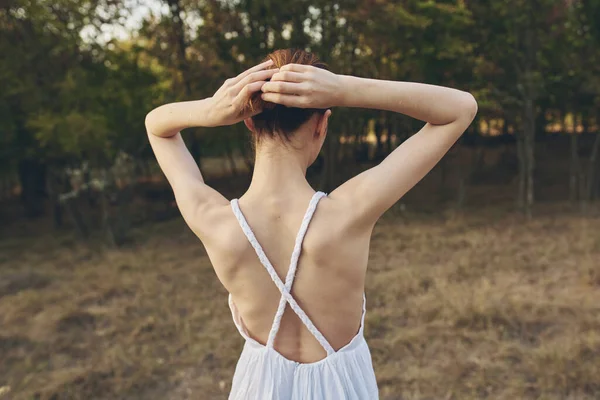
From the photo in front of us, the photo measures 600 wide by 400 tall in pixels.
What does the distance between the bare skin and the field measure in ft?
9.75

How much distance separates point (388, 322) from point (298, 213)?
424cm

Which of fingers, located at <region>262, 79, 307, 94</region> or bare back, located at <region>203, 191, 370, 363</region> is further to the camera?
bare back, located at <region>203, 191, 370, 363</region>

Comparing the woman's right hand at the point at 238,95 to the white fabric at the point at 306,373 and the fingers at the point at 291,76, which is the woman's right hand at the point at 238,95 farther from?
the white fabric at the point at 306,373

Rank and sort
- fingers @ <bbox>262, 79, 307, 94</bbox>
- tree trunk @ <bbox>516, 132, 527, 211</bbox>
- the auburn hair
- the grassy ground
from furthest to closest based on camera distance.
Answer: tree trunk @ <bbox>516, 132, 527, 211</bbox> < the grassy ground < the auburn hair < fingers @ <bbox>262, 79, 307, 94</bbox>

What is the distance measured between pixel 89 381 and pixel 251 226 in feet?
12.1

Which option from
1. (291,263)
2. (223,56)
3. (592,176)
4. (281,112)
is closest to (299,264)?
(291,263)

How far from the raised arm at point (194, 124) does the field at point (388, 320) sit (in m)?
3.14

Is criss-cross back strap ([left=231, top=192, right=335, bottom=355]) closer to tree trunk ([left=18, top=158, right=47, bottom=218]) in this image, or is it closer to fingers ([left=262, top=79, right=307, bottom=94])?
fingers ([left=262, top=79, right=307, bottom=94])

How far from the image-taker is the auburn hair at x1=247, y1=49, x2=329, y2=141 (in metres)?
1.17

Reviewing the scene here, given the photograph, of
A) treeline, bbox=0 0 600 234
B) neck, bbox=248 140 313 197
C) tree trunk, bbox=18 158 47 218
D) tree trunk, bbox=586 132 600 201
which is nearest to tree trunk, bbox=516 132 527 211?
treeline, bbox=0 0 600 234

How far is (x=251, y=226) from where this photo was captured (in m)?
1.25

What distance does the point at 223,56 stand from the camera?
31.0ft

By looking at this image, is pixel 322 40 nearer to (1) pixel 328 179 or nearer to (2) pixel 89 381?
(1) pixel 328 179

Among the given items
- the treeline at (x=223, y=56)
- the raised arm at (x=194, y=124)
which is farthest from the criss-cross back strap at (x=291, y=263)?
the treeline at (x=223, y=56)
